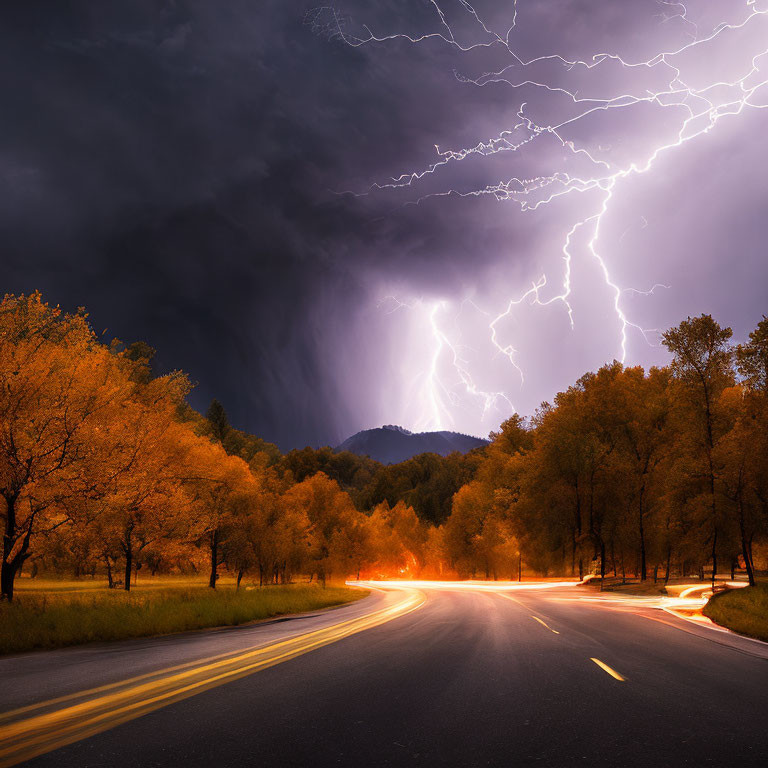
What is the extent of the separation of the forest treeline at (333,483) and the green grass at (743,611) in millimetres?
4844

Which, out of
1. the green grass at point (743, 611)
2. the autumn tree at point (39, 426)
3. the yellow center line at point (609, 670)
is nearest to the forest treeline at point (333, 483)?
the autumn tree at point (39, 426)

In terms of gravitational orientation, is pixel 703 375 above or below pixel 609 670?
above

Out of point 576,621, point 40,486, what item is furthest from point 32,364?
point 576,621

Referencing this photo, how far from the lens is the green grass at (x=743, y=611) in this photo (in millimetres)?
14076

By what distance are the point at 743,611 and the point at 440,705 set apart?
631 inches

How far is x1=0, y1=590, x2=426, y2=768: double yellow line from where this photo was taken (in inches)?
171

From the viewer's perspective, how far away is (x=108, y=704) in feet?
18.2

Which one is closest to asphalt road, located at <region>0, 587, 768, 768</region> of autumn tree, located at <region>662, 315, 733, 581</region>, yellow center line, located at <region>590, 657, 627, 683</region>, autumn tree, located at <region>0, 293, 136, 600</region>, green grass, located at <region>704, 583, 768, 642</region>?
yellow center line, located at <region>590, 657, 627, 683</region>

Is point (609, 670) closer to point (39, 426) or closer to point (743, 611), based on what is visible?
point (743, 611)

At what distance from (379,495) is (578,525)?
87407mm

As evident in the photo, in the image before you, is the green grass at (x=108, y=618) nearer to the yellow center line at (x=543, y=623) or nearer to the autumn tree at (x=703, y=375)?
the yellow center line at (x=543, y=623)

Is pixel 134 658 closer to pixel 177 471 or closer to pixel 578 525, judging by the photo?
pixel 177 471

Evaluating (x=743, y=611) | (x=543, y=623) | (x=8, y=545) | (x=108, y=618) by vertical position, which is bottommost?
(x=743, y=611)

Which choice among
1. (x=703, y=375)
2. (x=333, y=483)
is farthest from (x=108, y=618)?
(x=333, y=483)
